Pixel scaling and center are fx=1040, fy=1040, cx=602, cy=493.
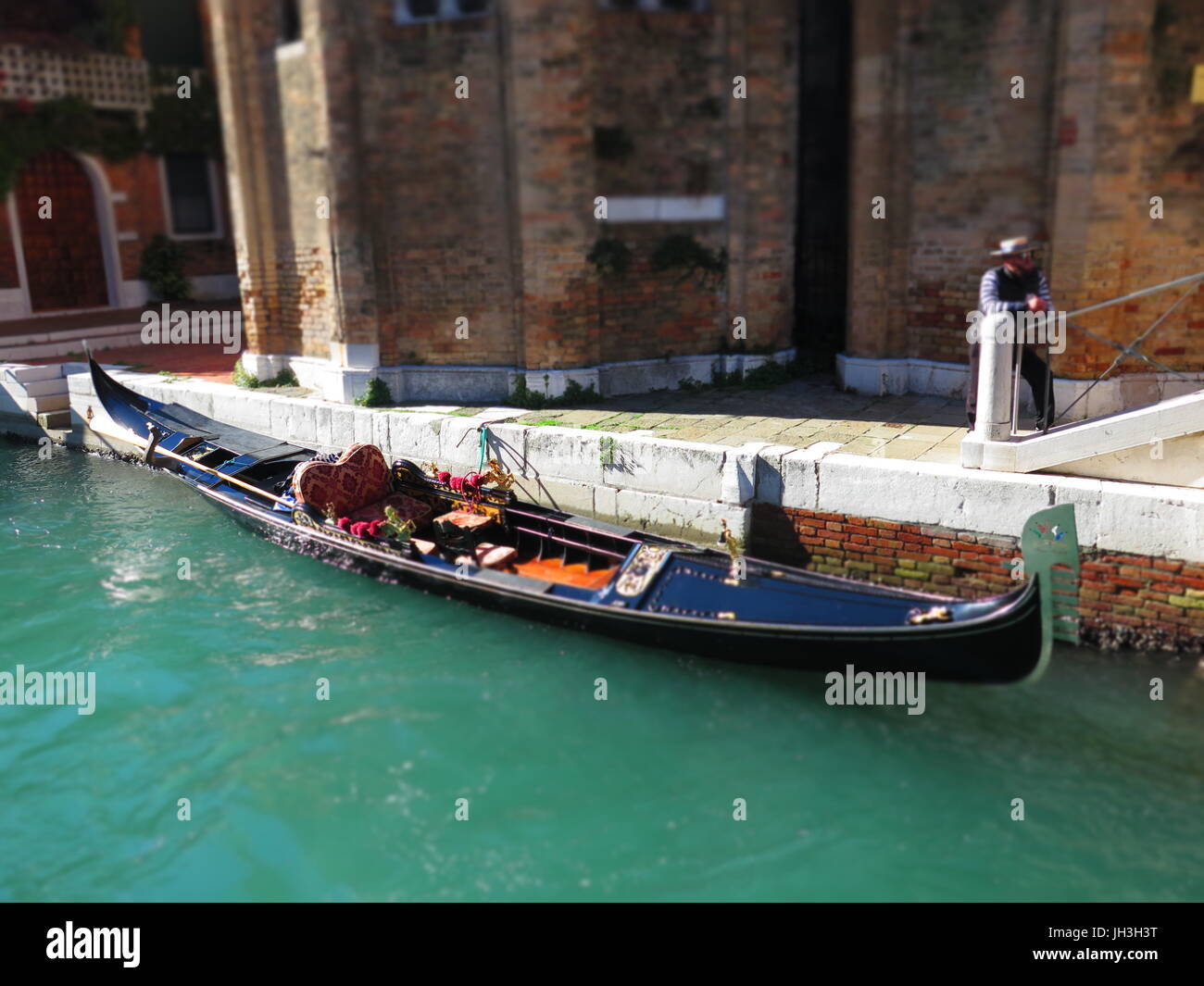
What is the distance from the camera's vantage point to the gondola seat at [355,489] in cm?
888

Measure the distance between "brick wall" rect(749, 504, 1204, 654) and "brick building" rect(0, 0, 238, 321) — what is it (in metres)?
15.3

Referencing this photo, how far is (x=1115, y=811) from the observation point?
558 cm

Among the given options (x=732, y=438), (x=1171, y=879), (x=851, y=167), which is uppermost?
(x=851, y=167)

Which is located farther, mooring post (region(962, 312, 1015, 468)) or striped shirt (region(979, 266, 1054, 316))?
striped shirt (region(979, 266, 1054, 316))

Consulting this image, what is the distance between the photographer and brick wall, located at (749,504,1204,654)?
6.90m

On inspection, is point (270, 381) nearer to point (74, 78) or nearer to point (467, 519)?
point (467, 519)

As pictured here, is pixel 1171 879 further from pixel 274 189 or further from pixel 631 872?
pixel 274 189

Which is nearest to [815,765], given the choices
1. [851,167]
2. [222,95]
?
[851,167]

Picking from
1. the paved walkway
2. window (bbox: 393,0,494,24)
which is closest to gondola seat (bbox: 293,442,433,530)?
the paved walkway

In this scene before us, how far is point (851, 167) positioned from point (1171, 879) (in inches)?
296

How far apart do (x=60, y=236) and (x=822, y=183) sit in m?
13.8

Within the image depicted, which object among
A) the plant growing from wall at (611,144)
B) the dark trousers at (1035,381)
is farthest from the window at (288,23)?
the dark trousers at (1035,381)

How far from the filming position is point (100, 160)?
730 inches

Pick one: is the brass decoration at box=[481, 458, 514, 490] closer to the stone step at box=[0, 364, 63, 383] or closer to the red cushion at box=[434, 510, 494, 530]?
the red cushion at box=[434, 510, 494, 530]
